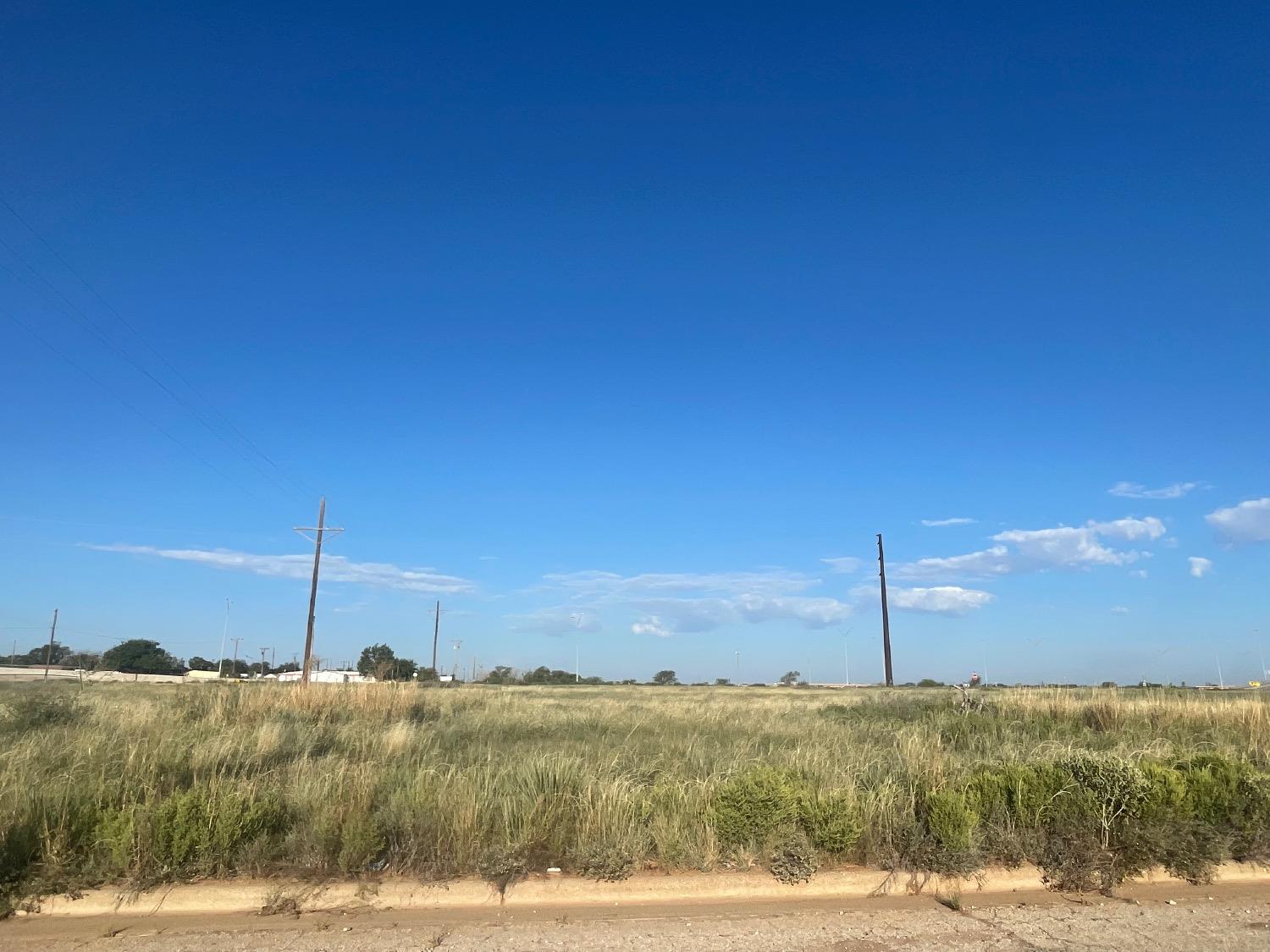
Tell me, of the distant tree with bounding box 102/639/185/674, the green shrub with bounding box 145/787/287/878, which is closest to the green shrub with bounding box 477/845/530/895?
the green shrub with bounding box 145/787/287/878

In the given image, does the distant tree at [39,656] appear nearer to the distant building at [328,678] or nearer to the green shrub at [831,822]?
the distant building at [328,678]

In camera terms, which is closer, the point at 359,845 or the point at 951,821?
the point at 359,845

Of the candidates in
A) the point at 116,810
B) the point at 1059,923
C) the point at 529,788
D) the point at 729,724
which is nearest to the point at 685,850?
the point at 529,788

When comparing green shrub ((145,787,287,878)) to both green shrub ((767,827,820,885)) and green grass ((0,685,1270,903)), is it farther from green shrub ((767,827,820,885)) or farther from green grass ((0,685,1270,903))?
green shrub ((767,827,820,885))

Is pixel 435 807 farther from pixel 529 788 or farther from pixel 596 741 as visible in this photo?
pixel 596 741

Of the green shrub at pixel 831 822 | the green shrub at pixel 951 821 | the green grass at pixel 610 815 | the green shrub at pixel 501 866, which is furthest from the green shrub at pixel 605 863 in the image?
the green shrub at pixel 951 821

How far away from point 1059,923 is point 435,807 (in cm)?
535

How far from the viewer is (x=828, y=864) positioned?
760 centimetres

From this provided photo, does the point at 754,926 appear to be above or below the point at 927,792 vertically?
below

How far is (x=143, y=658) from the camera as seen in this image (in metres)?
125

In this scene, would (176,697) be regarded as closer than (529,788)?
Result: No

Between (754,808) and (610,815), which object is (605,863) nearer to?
(610,815)

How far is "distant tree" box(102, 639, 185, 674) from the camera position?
122 metres

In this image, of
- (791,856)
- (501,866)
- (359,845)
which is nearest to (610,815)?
(501,866)
